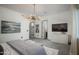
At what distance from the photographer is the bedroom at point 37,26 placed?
1796 millimetres

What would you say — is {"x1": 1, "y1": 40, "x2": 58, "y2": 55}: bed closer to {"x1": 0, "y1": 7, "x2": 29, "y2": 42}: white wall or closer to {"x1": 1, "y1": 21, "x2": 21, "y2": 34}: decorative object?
{"x1": 0, "y1": 7, "x2": 29, "y2": 42}: white wall

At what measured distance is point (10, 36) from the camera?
1799mm

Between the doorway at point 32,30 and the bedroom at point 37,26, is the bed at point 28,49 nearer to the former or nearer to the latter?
the bedroom at point 37,26

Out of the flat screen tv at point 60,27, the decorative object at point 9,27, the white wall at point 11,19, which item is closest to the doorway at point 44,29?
the flat screen tv at point 60,27

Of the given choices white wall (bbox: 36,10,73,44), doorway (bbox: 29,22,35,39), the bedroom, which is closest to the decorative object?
the bedroom

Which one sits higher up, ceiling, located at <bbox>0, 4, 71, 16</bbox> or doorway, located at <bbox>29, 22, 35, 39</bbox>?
ceiling, located at <bbox>0, 4, 71, 16</bbox>

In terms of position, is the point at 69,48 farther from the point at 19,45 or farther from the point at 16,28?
the point at 16,28

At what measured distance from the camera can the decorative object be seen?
179 centimetres

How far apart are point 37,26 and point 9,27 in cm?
52

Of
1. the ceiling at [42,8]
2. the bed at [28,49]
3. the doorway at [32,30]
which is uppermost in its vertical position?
the ceiling at [42,8]

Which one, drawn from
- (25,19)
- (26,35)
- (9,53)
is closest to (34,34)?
(26,35)

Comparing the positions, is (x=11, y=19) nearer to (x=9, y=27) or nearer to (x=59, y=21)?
(x=9, y=27)

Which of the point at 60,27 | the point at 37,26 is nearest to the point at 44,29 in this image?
the point at 37,26
